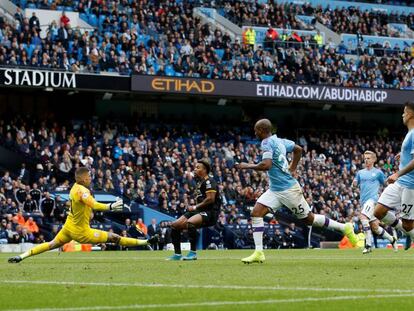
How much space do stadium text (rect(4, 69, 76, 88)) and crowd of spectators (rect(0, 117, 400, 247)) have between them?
6.26 feet

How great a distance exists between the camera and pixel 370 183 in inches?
973

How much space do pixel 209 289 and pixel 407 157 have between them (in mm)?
4807

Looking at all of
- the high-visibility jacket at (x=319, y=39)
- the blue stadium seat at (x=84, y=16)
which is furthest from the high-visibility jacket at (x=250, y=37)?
the blue stadium seat at (x=84, y=16)

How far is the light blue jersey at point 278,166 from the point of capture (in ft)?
52.8

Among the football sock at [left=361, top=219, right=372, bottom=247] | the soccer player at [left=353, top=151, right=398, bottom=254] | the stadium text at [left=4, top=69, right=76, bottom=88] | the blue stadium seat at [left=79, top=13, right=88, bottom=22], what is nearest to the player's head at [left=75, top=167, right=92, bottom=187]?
the football sock at [left=361, top=219, right=372, bottom=247]

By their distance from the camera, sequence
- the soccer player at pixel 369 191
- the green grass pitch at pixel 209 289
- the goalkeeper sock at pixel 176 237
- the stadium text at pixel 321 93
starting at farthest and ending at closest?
1. the stadium text at pixel 321 93
2. the soccer player at pixel 369 191
3. the goalkeeper sock at pixel 176 237
4. the green grass pitch at pixel 209 289

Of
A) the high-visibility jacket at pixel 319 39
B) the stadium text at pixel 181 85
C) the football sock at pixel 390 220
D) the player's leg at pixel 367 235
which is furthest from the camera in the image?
the high-visibility jacket at pixel 319 39

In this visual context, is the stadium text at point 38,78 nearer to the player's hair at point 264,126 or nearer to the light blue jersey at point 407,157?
the player's hair at point 264,126

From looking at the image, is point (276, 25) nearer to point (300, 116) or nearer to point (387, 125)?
point (300, 116)

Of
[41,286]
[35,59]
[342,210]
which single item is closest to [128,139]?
[35,59]

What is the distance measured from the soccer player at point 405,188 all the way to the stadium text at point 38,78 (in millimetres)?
27274

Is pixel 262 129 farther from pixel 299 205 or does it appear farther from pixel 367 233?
pixel 367 233

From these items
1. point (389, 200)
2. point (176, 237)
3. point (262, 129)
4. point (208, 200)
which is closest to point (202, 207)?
point (208, 200)

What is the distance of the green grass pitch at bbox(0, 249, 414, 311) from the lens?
8742 millimetres
